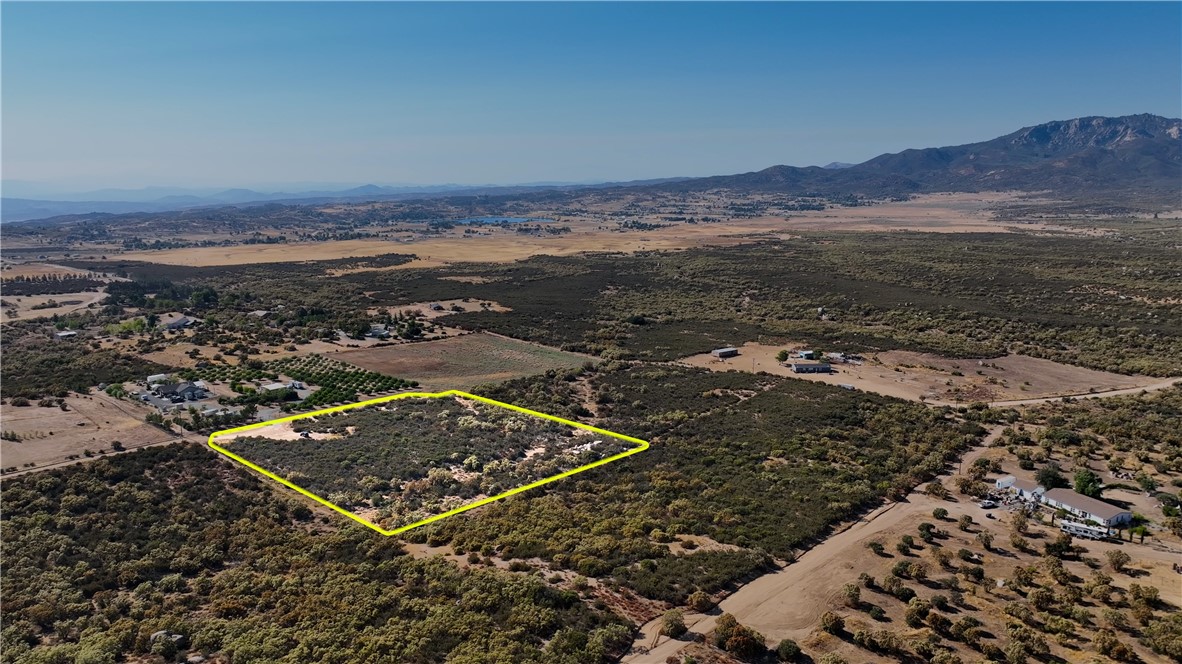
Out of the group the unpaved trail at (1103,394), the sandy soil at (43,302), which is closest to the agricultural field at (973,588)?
the unpaved trail at (1103,394)

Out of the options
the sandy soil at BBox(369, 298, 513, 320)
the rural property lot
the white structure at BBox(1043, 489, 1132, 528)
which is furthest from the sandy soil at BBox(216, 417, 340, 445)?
the sandy soil at BBox(369, 298, 513, 320)

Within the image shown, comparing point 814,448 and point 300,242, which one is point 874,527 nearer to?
point 814,448

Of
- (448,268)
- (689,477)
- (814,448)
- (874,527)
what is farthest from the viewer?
(448,268)

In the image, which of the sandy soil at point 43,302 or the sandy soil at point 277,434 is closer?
the sandy soil at point 277,434

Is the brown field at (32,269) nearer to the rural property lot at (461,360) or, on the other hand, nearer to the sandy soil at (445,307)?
the sandy soil at (445,307)

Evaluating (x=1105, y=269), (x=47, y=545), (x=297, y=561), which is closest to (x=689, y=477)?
(x=297, y=561)

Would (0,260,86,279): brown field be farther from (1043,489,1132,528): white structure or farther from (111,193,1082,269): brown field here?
(1043,489,1132,528): white structure
